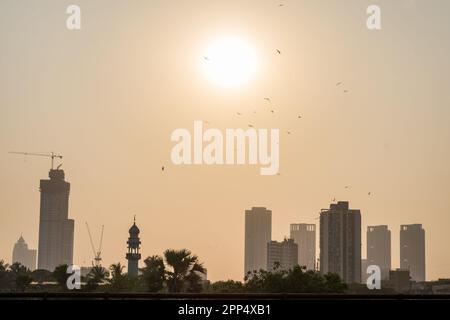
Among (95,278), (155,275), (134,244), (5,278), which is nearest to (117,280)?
(95,278)

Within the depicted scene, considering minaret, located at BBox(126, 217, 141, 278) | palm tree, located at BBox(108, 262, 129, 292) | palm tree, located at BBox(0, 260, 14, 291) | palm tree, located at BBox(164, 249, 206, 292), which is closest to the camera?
palm tree, located at BBox(164, 249, 206, 292)

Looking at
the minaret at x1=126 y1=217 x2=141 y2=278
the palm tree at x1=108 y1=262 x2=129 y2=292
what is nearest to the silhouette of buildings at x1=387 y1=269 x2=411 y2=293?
the minaret at x1=126 y1=217 x2=141 y2=278

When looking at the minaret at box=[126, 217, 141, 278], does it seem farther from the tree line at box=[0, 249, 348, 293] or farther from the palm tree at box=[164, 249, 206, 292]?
the palm tree at box=[164, 249, 206, 292]

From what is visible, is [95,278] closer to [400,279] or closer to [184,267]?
[184,267]

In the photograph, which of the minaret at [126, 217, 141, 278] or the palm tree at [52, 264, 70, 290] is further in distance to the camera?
the minaret at [126, 217, 141, 278]

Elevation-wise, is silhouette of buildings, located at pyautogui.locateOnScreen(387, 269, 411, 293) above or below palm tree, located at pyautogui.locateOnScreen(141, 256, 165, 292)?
above

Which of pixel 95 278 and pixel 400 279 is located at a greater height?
pixel 400 279

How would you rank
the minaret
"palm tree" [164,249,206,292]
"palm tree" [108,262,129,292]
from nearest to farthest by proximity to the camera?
"palm tree" [164,249,206,292] < "palm tree" [108,262,129,292] < the minaret

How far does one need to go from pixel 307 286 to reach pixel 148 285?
14.9 m

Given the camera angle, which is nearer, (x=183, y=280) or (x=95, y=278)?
(x=183, y=280)
